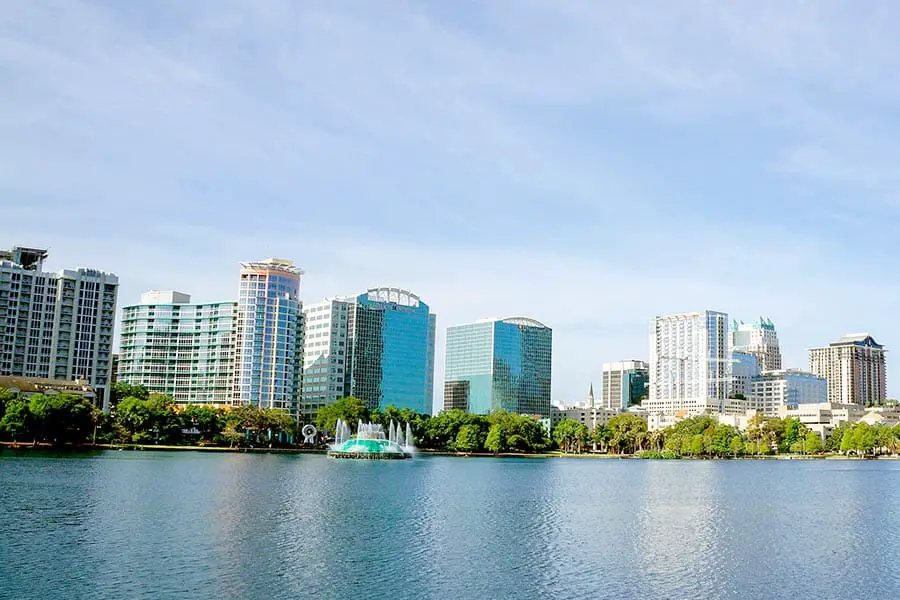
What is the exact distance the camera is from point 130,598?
133 ft

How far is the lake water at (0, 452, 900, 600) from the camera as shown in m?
45.7

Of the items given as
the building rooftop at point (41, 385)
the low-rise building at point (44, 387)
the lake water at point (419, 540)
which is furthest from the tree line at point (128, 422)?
the lake water at point (419, 540)

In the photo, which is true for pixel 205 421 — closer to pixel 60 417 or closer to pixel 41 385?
pixel 41 385

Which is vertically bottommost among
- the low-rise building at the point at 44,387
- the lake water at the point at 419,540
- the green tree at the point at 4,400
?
the lake water at the point at 419,540

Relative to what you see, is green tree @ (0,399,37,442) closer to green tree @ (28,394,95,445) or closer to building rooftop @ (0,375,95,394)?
green tree @ (28,394,95,445)

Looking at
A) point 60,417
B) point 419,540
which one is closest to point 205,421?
point 60,417

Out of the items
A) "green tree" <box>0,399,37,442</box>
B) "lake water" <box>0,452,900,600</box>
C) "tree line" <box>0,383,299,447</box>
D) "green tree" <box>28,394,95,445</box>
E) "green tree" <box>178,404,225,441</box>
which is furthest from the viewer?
"green tree" <box>178,404,225,441</box>

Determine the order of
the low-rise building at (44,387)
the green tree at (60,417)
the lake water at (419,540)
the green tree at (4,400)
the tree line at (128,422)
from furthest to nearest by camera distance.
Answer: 1. the low-rise building at (44,387)
2. the green tree at (4,400)
3. the tree line at (128,422)
4. the green tree at (60,417)
5. the lake water at (419,540)

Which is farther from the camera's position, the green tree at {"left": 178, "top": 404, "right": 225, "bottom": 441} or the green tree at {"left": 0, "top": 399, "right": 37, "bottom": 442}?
the green tree at {"left": 178, "top": 404, "right": 225, "bottom": 441}

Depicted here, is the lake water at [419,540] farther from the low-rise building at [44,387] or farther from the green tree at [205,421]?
the green tree at [205,421]

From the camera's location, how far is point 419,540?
59750 mm

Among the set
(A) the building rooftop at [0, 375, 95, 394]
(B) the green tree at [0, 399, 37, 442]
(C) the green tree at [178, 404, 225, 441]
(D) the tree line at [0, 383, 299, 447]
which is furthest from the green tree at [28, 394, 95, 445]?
(C) the green tree at [178, 404, 225, 441]

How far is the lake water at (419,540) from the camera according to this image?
45.7 meters

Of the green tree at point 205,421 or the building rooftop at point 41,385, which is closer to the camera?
the building rooftop at point 41,385
